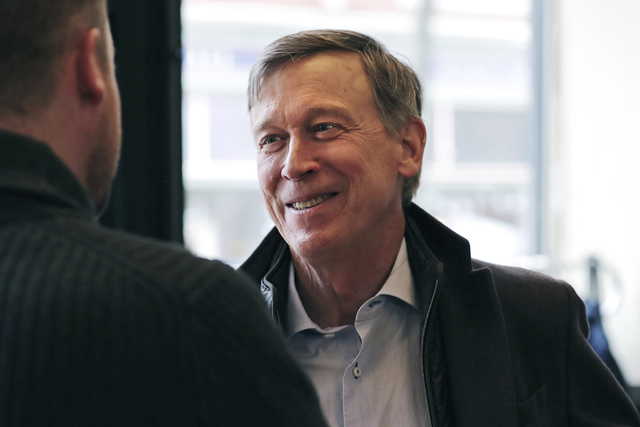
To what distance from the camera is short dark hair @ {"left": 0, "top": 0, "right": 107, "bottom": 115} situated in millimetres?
609

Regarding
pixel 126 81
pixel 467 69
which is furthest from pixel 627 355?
pixel 126 81

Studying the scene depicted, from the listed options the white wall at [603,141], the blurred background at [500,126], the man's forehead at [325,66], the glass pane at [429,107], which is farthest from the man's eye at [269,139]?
Answer: the white wall at [603,141]

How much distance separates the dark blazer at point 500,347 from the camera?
4.29 ft

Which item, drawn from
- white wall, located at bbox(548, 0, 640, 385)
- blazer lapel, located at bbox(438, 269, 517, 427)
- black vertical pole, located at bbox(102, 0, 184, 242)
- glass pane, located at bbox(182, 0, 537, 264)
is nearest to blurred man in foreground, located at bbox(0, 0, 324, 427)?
blazer lapel, located at bbox(438, 269, 517, 427)

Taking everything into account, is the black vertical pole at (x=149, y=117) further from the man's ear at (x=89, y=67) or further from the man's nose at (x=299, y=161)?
the man's ear at (x=89, y=67)

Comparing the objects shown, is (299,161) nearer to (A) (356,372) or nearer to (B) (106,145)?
(A) (356,372)

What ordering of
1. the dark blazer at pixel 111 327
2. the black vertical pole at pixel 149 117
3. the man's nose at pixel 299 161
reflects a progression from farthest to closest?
the black vertical pole at pixel 149 117 → the man's nose at pixel 299 161 → the dark blazer at pixel 111 327

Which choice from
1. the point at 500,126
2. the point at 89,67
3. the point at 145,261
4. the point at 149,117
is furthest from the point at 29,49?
the point at 500,126

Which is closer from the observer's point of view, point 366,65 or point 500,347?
point 500,347

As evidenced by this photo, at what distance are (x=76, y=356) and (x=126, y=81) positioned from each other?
169 centimetres

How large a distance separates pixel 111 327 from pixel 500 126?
3.44 metres

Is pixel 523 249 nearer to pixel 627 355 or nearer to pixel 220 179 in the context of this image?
pixel 627 355

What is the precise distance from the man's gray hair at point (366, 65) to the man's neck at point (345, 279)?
9.5 inches

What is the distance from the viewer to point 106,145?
68 centimetres
